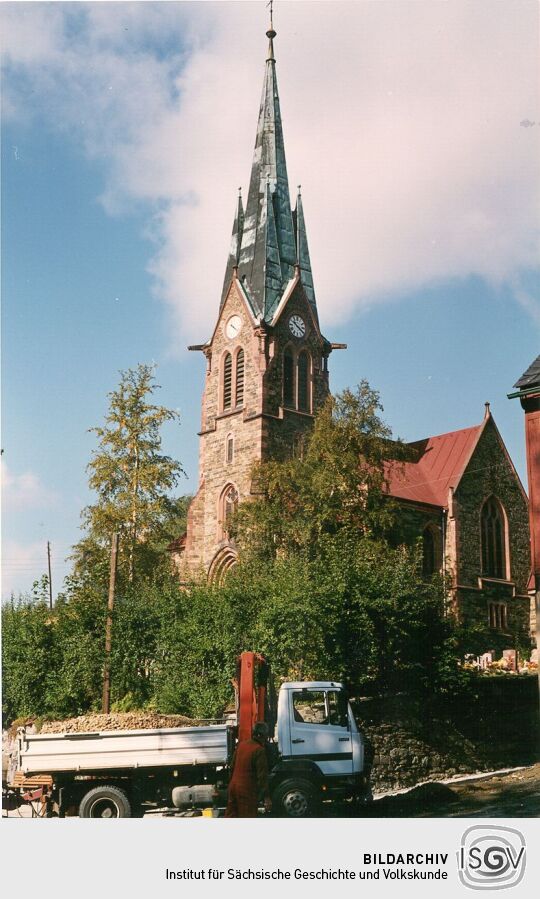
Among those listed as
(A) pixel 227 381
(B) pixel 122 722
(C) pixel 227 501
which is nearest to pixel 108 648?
(B) pixel 122 722

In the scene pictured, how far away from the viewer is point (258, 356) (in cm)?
3188

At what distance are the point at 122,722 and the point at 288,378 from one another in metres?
19.1

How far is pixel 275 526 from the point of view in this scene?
23.5m

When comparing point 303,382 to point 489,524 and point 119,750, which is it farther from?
point 119,750

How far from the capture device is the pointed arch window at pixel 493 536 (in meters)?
30.6

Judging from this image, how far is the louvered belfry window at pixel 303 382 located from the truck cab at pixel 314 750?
67.5ft

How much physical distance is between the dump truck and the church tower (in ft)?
59.0

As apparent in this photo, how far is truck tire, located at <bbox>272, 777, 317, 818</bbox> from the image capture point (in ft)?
35.5

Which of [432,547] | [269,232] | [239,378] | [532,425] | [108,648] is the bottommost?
[108,648]

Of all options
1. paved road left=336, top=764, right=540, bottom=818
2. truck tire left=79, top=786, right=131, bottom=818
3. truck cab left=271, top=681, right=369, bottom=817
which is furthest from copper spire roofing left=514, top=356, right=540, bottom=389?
truck tire left=79, top=786, right=131, bottom=818

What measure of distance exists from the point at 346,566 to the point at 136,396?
11.3m

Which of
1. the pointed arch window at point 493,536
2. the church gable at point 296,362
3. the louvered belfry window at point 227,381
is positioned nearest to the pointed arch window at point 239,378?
the louvered belfry window at point 227,381
